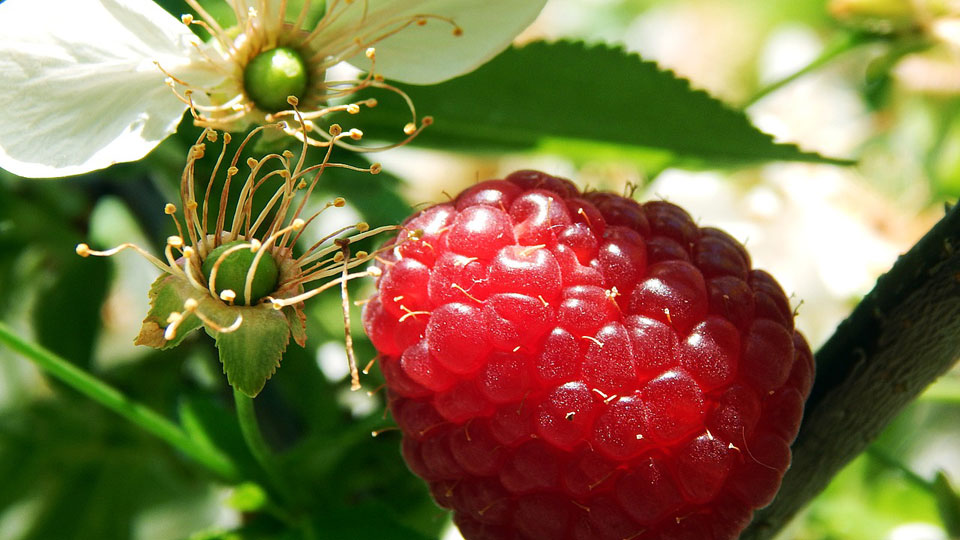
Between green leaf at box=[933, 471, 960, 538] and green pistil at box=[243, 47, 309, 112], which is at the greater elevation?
green pistil at box=[243, 47, 309, 112]

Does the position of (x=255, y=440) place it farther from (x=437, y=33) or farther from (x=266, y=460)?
(x=437, y=33)

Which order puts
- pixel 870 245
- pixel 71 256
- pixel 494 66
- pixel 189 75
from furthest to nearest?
pixel 870 245, pixel 71 256, pixel 494 66, pixel 189 75

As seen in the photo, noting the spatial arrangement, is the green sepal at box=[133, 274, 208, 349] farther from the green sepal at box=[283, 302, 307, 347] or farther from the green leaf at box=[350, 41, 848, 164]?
the green leaf at box=[350, 41, 848, 164]

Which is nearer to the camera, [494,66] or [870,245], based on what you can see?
[494,66]

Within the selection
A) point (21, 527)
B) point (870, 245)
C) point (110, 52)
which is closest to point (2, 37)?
point (110, 52)

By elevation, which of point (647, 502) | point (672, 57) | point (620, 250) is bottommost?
point (647, 502)

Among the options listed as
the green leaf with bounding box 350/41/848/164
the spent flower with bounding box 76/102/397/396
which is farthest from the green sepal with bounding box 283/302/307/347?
the green leaf with bounding box 350/41/848/164

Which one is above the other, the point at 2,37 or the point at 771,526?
the point at 2,37

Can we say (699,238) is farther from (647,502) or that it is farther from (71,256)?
(71,256)
